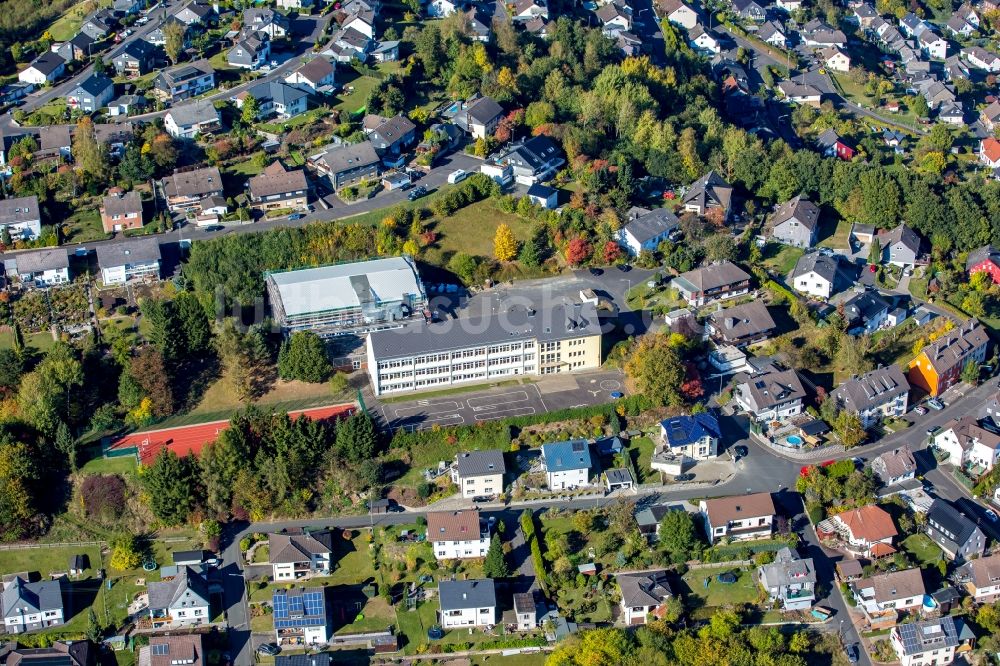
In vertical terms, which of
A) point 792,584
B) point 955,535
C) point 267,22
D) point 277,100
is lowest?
point 792,584

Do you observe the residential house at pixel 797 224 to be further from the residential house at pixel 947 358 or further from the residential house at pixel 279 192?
the residential house at pixel 279 192

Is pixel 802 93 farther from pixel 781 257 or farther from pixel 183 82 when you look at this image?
pixel 183 82

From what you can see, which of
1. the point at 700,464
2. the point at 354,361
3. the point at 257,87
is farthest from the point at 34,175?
the point at 700,464

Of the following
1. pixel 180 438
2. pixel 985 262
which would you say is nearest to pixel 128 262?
pixel 180 438

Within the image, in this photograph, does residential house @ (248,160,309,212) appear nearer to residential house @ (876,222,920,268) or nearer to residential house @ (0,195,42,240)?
residential house @ (0,195,42,240)

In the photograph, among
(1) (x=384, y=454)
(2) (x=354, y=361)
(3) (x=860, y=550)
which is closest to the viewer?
(3) (x=860, y=550)

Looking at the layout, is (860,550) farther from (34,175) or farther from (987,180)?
(34,175)
